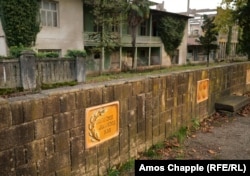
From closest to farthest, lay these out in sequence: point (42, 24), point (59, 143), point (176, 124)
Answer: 1. point (59, 143)
2. point (176, 124)
3. point (42, 24)

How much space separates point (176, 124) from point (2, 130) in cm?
391

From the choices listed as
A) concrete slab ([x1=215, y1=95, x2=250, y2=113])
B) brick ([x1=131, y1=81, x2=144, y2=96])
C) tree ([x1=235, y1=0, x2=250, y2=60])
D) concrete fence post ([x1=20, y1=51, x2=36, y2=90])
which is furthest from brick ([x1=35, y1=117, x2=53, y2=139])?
tree ([x1=235, y1=0, x2=250, y2=60])

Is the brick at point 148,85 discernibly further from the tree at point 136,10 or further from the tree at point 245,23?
the tree at point 136,10

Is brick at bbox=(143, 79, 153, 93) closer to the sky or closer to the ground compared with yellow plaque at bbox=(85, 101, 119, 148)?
closer to the sky

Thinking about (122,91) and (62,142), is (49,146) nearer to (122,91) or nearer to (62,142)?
(62,142)

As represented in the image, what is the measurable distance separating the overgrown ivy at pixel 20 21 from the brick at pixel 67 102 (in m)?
14.1

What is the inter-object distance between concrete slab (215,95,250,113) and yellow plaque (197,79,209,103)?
30.1 inches

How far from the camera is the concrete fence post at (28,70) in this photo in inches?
488

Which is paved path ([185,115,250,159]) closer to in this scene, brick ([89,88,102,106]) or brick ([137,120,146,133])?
brick ([137,120,146,133])

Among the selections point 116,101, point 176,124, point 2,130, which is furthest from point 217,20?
point 2,130

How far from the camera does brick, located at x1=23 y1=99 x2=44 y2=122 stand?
113 inches

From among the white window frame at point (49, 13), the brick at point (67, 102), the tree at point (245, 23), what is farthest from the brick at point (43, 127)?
the white window frame at point (49, 13)

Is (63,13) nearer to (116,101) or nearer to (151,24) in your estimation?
(151,24)

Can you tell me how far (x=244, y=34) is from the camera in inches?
637
